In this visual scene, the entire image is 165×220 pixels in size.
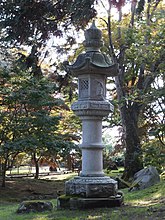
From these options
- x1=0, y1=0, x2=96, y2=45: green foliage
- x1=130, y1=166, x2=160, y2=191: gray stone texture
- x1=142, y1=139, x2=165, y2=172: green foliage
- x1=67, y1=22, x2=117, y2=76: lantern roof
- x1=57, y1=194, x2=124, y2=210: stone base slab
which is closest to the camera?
x1=0, y1=0, x2=96, y2=45: green foliage

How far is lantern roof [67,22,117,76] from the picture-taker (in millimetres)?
7801

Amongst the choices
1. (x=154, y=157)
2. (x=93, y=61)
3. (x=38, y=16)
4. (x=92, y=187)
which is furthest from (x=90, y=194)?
(x=154, y=157)

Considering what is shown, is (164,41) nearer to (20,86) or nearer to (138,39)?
(138,39)

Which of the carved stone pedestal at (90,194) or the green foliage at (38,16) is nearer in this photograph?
the green foliage at (38,16)

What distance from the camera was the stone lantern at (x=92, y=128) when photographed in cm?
739

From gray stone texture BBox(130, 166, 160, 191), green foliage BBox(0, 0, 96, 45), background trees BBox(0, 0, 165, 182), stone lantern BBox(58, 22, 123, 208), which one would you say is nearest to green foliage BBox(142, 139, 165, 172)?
background trees BBox(0, 0, 165, 182)

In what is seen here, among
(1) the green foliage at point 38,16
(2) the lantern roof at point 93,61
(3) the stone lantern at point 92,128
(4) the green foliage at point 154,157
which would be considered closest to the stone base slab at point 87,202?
(3) the stone lantern at point 92,128

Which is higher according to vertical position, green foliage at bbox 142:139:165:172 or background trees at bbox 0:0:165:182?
background trees at bbox 0:0:165:182

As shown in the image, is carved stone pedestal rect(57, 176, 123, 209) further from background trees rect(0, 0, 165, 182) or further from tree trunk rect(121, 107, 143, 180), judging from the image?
tree trunk rect(121, 107, 143, 180)

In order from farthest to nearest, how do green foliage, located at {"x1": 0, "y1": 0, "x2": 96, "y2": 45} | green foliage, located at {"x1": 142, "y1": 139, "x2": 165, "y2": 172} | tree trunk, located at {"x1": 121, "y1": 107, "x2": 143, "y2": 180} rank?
1. tree trunk, located at {"x1": 121, "y1": 107, "x2": 143, "y2": 180}
2. green foliage, located at {"x1": 142, "y1": 139, "x2": 165, "y2": 172}
3. green foliage, located at {"x1": 0, "y1": 0, "x2": 96, "y2": 45}

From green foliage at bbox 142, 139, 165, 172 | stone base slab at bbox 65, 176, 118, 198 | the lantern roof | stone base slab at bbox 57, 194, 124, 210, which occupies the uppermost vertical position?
the lantern roof

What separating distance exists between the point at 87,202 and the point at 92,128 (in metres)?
1.56

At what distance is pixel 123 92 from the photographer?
1700 cm

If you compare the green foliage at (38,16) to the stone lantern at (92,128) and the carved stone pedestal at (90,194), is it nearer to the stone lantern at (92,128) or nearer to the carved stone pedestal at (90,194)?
the stone lantern at (92,128)
